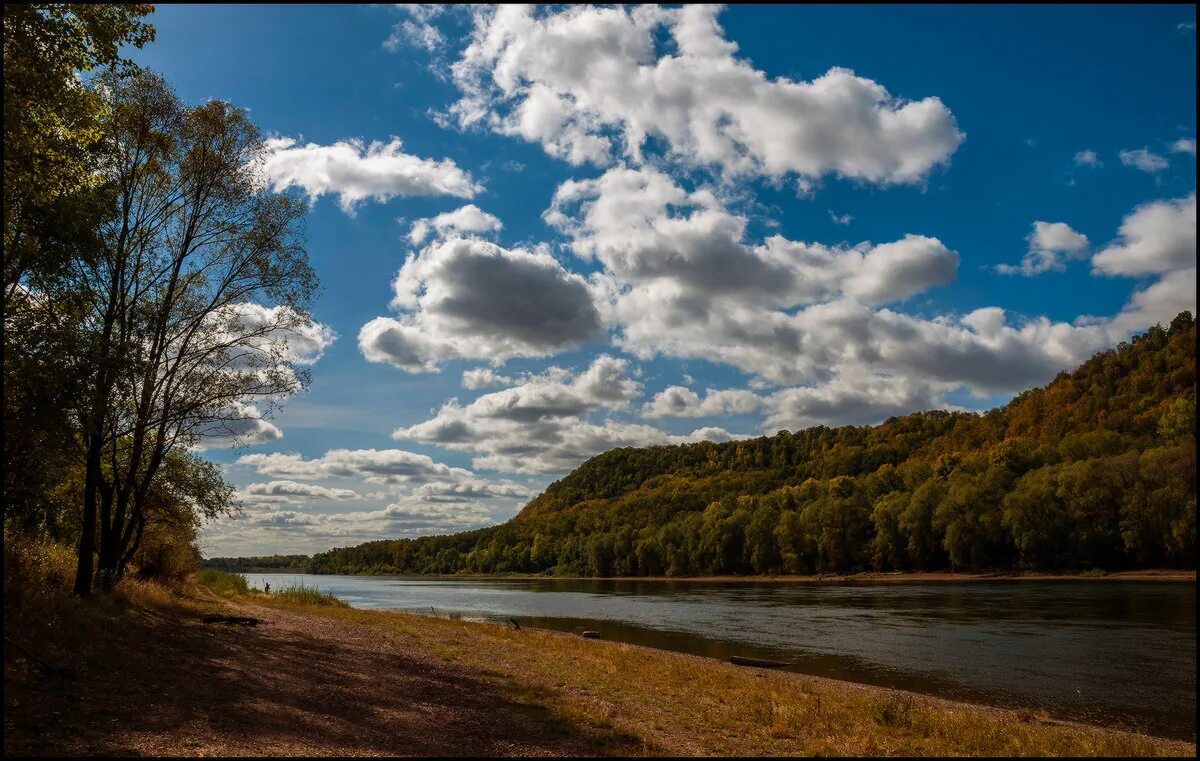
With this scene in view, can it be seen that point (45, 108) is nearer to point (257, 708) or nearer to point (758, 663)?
point (257, 708)

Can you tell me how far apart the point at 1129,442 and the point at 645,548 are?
92.1 metres

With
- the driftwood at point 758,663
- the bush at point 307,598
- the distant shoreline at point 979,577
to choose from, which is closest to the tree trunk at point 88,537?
the driftwood at point 758,663

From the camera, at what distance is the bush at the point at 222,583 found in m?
47.4

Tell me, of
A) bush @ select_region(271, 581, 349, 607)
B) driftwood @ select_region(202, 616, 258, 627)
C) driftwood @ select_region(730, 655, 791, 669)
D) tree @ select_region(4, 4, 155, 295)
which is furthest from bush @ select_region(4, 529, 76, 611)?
driftwood @ select_region(730, 655, 791, 669)

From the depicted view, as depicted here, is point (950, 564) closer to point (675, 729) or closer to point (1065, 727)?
point (1065, 727)

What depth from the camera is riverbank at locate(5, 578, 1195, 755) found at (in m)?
11.1

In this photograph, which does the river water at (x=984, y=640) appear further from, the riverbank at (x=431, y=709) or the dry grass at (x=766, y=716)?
the riverbank at (x=431, y=709)

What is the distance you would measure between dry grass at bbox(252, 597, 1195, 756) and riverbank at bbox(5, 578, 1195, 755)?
6 centimetres

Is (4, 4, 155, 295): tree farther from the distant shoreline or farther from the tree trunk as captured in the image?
the distant shoreline

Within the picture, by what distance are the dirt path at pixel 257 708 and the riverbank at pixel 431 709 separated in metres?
0.04

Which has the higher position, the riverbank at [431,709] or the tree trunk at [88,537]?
the tree trunk at [88,537]

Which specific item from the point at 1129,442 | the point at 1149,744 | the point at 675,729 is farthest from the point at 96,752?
the point at 1129,442

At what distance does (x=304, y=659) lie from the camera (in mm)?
19281

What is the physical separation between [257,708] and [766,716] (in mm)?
10224
